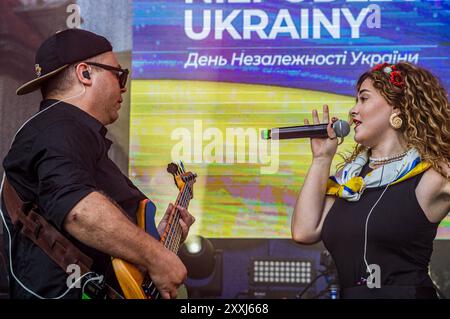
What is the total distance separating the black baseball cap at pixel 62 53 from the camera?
300cm

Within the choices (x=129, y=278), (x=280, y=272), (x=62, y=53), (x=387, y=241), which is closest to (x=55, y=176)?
(x=129, y=278)

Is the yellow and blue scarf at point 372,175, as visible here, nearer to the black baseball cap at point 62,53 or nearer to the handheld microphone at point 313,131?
the handheld microphone at point 313,131

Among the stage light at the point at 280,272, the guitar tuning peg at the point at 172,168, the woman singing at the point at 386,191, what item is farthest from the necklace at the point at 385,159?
the guitar tuning peg at the point at 172,168

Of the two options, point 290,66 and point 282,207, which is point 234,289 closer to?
point 282,207

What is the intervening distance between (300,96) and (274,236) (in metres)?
0.83

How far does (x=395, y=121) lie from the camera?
3.36 metres

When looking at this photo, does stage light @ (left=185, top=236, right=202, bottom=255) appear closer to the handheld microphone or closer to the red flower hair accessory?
the handheld microphone

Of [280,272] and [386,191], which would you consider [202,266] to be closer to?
[280,272]

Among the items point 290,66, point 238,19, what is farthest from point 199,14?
point 290,66

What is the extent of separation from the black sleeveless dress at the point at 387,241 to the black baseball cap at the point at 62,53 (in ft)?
4.57

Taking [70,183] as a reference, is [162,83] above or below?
above

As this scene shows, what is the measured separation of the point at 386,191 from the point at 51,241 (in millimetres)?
1560

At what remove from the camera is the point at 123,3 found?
13.8ft
